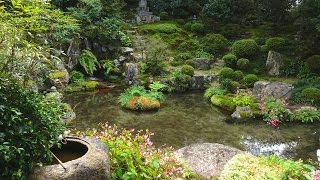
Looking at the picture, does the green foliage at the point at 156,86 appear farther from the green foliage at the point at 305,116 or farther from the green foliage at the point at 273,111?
the green foliage at the point at 305,116

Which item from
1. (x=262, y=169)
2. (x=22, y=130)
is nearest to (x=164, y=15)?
(x=262, y=169)

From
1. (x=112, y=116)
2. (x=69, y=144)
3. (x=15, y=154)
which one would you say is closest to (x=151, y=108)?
(x=112, y=116)

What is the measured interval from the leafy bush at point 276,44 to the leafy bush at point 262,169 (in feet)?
43.4

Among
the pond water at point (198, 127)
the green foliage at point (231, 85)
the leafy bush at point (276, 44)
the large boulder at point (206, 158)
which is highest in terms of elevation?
the leafy bush at point (276, 44)

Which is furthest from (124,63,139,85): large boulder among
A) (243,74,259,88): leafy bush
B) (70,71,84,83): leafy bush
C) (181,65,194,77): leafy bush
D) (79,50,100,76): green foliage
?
(243,74,259,88): leafy bush

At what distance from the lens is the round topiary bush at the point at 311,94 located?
14.0 m

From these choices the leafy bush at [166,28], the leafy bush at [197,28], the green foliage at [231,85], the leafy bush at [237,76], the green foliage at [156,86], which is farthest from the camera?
the leafy bush at [197,28]

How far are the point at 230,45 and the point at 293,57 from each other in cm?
382

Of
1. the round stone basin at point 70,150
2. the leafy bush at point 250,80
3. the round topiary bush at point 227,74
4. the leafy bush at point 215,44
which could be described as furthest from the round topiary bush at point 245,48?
the round stone basin at point 70,150

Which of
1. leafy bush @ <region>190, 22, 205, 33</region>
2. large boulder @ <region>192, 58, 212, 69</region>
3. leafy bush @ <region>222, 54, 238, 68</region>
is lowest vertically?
large boulder @ <region>192, 58, 212, 69</region>

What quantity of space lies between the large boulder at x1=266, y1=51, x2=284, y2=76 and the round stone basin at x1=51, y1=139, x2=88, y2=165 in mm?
14693

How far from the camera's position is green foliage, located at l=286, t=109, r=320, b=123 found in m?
12.8

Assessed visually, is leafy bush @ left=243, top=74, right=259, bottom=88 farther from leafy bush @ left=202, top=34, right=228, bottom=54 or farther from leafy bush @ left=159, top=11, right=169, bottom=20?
leafy bush @ left=159, top=11, right=169, bottom=20

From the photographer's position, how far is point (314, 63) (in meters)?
16.7
